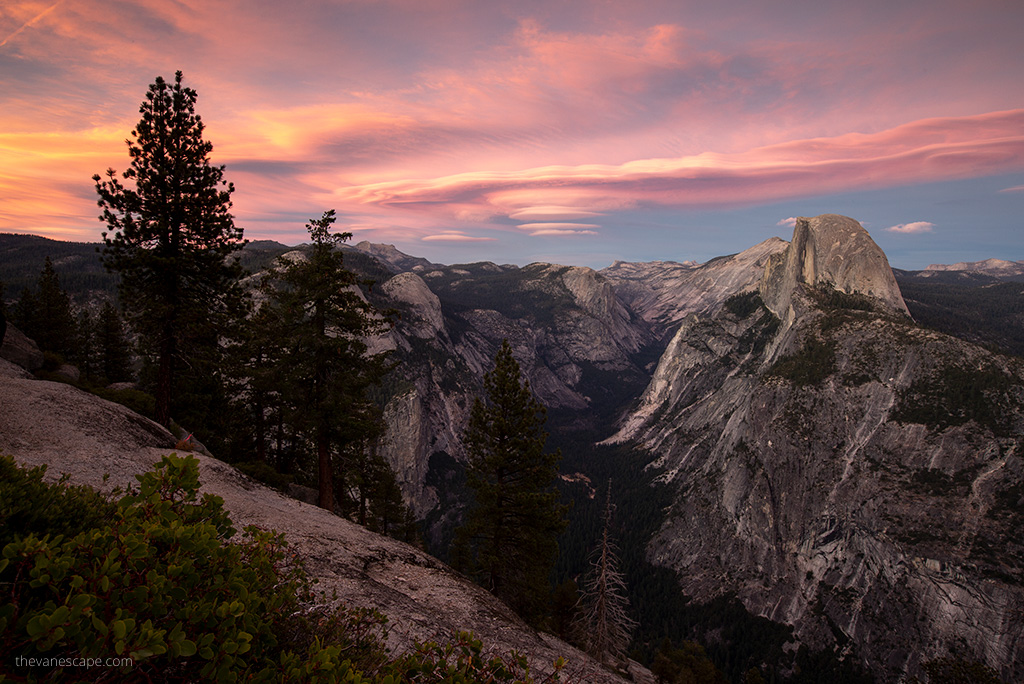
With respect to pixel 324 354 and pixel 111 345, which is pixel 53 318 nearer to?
pixel 111 345

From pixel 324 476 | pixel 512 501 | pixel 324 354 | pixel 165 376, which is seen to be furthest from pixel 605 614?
pixel 165 376

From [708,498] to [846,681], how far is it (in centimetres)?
6248

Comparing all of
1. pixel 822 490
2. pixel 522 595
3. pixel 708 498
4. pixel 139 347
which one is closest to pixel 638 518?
pixel 708 498

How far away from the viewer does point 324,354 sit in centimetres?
2194

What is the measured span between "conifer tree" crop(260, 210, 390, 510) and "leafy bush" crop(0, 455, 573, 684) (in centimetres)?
1692

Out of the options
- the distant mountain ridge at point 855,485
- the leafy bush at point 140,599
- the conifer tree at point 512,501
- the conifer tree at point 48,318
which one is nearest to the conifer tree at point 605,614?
the conifer tree at point 512,501

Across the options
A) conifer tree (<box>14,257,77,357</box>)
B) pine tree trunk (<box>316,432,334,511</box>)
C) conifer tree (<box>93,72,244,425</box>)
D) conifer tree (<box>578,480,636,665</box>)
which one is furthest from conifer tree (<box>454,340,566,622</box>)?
conifer tree (<box>14,257,77,357</box>)

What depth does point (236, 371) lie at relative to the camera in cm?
2342

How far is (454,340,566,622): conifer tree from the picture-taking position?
2302cm

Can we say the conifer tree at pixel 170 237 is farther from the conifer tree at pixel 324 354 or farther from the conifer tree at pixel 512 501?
the conifer tree at pixel 512 501

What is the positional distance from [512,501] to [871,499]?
14678 cm

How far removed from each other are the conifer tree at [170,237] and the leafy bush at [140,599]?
19799mm

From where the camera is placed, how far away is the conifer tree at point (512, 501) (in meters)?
23.0

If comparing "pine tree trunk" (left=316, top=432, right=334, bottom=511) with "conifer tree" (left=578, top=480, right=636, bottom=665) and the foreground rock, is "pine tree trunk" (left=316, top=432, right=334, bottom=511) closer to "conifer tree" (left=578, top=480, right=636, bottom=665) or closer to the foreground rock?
the foreground rock
